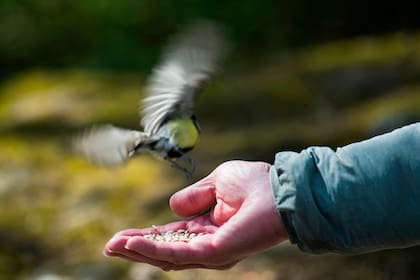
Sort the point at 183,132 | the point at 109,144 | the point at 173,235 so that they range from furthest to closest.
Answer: the point at 109,144 → the point at 183,132 → the point at 173,235

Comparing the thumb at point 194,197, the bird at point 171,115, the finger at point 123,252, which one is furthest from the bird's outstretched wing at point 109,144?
the finger at point 123,252

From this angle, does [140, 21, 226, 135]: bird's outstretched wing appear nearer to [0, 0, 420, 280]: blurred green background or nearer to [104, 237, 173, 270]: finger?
[104, 237, 173, 270]: finger

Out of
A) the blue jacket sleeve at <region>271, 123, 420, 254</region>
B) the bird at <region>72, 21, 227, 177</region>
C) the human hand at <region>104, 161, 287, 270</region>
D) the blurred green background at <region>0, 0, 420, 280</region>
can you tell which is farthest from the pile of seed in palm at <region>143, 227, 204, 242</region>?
the blurred green background at <region>0, 0, 420, 280</region>

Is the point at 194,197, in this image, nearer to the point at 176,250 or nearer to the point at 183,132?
the point at 176,250

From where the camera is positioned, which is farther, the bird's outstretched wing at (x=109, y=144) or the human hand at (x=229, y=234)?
the bird's outstretched wing at (x=109, y=144)

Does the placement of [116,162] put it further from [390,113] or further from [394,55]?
[394,55]

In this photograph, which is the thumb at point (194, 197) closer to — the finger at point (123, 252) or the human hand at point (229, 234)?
the human hand at point (229, 234)

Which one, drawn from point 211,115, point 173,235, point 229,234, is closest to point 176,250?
point 229,234

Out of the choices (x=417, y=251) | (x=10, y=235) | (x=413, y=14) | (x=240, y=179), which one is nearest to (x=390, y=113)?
(x=417, y=251)
